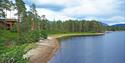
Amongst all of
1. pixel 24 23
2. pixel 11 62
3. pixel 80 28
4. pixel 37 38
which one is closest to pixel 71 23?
pixel 80 28

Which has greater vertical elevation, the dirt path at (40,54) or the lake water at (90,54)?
the dirt path at (40,54)

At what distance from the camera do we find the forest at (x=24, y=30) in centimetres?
1728

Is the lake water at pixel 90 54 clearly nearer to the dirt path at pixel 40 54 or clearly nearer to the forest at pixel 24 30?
the dirt path at pixel 40 54

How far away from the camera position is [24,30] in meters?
87.6

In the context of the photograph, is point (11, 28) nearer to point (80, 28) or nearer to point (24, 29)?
point (24, 29)

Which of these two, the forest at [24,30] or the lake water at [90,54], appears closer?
the forest at [24,30]

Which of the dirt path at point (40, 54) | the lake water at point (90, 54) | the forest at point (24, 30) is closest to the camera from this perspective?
the forest at point (24, 30)

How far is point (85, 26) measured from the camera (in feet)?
641

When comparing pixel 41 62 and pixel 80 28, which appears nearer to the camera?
pixel 41 62

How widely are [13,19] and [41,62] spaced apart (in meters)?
60.0

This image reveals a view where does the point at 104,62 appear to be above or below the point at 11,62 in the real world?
below

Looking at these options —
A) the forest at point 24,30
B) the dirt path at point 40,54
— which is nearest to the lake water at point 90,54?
the dirt path at point 40,54

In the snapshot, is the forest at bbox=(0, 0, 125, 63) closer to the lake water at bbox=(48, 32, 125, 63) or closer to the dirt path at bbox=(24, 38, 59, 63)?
the dirt path at bbox=(24, 38, 59, 63)

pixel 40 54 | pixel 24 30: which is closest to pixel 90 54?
pixel 40 54
